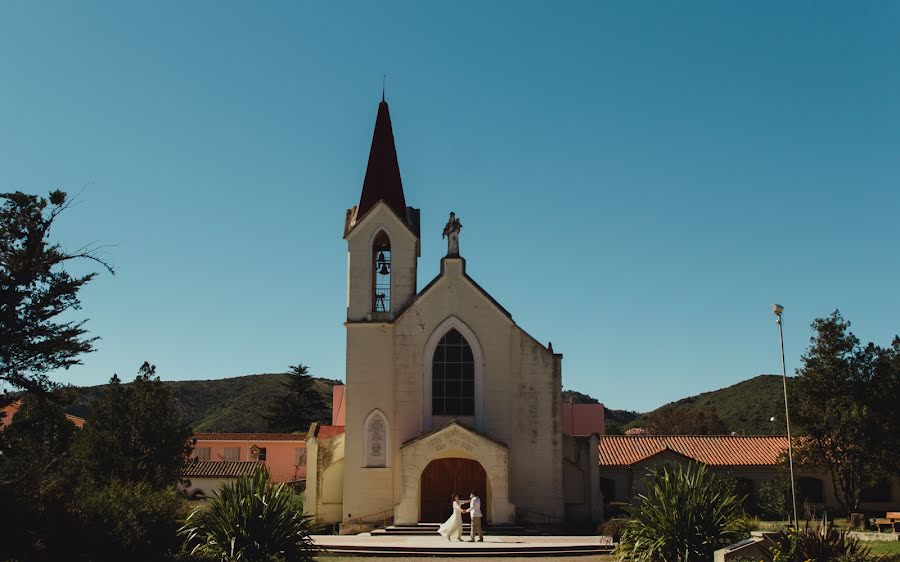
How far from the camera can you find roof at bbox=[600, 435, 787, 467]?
1679 inches

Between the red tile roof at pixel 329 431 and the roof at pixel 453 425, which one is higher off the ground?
the red tile roof at pixel 329 431

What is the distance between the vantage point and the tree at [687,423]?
251 feet

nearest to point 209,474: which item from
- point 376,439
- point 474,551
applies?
point 376,439

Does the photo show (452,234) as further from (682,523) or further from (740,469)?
(740,469)

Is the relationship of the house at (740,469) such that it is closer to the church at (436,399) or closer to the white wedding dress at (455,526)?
the church at (436,399)

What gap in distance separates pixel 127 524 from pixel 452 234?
15909 mm

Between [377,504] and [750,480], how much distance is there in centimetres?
2150

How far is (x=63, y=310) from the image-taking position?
22047 mm

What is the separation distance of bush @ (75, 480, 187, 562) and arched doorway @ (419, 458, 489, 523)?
9.61 metres

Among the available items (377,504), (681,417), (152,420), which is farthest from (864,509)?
(681,417)

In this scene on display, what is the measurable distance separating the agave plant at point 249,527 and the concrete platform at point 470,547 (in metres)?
3.67

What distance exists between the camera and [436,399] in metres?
30.0

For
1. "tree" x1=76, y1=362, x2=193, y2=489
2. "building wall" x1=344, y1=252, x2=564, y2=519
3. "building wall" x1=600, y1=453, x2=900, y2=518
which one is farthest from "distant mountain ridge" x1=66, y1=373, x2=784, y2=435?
"building wall" x1=344, y1=252, x2=564, y2=519

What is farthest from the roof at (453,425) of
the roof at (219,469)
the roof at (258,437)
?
the roof at (258,437)
